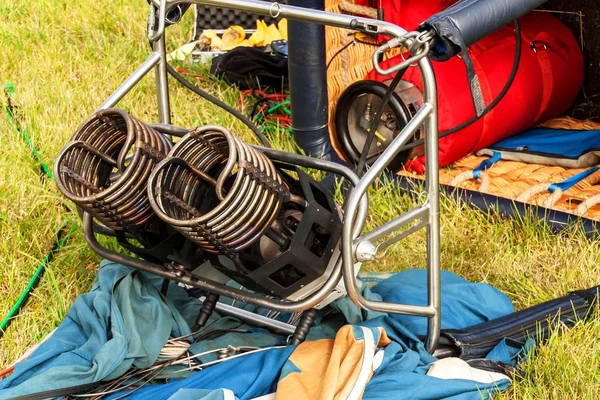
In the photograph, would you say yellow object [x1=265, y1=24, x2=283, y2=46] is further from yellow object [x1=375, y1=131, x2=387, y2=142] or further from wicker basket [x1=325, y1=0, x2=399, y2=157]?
yellow object [x1=375, y1=131, x2=387, y2=142]

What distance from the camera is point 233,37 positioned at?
4410 millimetres

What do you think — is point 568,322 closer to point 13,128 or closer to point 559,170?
point 559,170

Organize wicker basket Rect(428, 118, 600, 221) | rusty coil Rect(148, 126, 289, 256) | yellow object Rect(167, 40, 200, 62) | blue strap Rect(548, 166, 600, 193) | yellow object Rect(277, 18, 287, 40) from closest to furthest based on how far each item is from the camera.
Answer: rusty coil Rect(148, 126, 289, 256) < wicker basket Rect(428, 118, 600, 221) < blue strap Rect(548, 166, 600, 193) < yellow object Rect(167, 40, 200, 62) < yellow object Rect(277, 18, 287, 40)

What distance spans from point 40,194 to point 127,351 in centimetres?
118

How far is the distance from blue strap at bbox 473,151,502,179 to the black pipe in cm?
56

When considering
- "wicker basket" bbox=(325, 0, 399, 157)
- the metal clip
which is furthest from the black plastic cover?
"wicker basket" bbox=(325, 0, 399, 157)

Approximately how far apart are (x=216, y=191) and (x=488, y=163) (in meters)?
1.93

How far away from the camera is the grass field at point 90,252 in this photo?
227 cm

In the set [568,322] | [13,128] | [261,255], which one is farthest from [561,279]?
[13,128]

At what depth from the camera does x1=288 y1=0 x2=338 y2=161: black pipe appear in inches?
121

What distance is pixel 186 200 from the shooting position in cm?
185

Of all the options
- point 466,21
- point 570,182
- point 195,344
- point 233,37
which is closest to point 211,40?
point 233,37

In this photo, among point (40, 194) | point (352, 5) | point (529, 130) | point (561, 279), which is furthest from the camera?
point (529, 130)

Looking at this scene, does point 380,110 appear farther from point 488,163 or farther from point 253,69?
point 253,69
